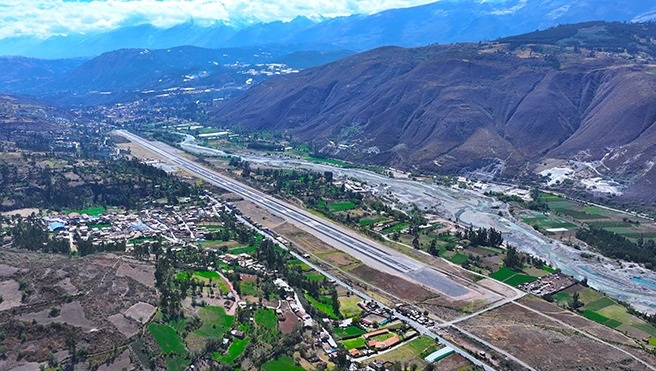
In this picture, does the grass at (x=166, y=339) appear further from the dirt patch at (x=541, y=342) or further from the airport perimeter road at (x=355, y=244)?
the airport perimeter road at (x=355, y=244)

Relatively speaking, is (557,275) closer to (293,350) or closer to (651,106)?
(293,350)

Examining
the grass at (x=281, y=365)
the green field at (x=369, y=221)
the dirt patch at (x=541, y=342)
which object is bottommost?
the dirt patch at (x=541, y=342)

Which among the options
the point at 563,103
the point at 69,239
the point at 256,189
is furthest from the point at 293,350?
the point at 563,103

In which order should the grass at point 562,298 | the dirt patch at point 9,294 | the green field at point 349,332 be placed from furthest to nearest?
the grass at point 562,298 < the green field at point 349,332 < the dirt patch at point 9,294

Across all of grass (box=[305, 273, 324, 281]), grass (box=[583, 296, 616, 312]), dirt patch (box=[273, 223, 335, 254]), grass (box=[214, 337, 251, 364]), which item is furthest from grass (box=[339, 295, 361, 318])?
grass (box=[583, 296, 616, 312])

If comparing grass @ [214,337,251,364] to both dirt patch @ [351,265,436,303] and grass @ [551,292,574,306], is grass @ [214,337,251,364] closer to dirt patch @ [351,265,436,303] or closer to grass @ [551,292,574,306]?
dirt patch @ [351,265,436,303]

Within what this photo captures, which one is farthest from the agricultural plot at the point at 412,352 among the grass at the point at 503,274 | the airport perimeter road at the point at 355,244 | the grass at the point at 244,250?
the grass at the point at 244,250

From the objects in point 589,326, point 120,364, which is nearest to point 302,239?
point 589,326
